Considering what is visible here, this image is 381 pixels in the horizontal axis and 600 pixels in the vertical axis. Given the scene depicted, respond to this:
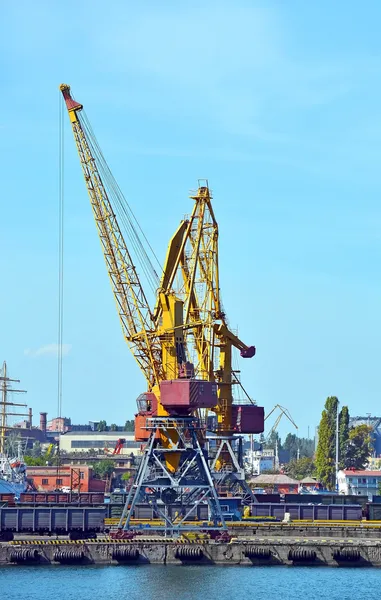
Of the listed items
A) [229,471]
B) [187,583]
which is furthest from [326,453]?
[187,583]

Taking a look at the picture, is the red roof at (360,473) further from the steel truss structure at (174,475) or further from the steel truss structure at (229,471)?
the steel truss structure at (174,475)

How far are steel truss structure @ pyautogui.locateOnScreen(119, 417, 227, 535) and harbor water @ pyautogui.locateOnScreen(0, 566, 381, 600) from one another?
1264cm

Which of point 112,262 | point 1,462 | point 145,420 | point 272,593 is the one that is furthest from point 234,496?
point 1,462

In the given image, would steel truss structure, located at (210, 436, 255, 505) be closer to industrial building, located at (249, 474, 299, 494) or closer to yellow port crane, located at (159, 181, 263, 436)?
yellow port crane, located at (159, 181, 263, 436)

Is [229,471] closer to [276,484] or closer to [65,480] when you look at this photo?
[276,484]

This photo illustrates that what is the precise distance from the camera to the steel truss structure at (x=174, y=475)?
93438 millimetres

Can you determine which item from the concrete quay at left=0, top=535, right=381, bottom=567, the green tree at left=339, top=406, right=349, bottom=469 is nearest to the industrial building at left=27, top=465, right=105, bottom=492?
the green tree at left=339, top=406, right=349, bottom=469

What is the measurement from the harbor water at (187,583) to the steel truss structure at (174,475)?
1264 centimetres

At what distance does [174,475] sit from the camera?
312ft

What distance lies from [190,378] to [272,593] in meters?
24.5

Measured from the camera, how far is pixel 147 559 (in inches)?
3221

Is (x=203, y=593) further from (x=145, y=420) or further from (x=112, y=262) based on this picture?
(x=112, y=262)

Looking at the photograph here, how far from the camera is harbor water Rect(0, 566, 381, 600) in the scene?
71000 mm

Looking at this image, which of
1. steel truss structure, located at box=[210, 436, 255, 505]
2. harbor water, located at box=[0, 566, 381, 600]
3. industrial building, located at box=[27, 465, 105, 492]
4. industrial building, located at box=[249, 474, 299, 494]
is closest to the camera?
harbor water, located at box=[0, 566, 381, 600]
